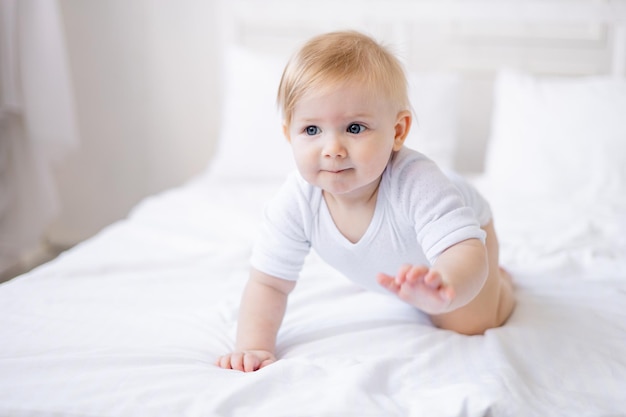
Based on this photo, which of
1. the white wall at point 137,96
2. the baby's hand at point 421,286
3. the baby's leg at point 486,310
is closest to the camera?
the baby's hand at point 421,286

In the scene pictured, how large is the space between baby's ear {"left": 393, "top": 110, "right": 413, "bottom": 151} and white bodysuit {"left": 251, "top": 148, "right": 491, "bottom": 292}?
3 centimetres

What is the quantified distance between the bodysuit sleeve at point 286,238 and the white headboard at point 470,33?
1264 millimetres

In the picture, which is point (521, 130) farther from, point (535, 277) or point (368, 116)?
point (368, 116)

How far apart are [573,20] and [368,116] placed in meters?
1.57

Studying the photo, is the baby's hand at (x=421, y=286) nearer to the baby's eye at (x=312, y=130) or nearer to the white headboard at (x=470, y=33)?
the baby's eye at (x=312, y=130)

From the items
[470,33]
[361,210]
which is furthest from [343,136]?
[470,33]

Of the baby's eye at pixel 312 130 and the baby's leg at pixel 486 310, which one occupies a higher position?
the baby's eye at pixel 312 130

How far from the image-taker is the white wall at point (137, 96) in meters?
2.57

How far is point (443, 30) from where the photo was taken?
91.0 inches

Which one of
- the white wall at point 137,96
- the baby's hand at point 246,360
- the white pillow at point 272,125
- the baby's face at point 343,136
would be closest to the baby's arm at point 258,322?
the baby's hand at point 246,360

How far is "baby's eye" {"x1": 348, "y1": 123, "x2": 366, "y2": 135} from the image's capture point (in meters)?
0.93

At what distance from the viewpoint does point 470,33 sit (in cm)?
230

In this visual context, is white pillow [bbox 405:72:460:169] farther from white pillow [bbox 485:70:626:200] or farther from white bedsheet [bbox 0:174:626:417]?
Answer: white bedsheet [bbox 0:174:626:417]

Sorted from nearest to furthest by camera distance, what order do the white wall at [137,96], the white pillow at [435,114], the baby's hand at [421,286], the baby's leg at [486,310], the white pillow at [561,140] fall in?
the baby's hand at [421,286] → the baby's leg at [486,310] → the white pillow at [561,140] → the white pillow at [435,114] → the white wall at [137,96]
